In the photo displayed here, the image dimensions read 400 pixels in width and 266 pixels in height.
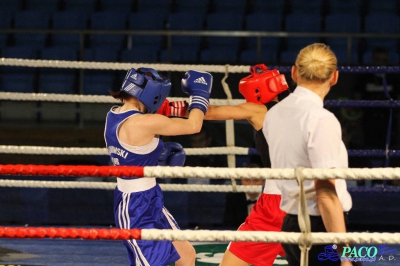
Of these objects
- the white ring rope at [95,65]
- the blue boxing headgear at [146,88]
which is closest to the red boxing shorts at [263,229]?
the blue boxing headgear at [146,88]

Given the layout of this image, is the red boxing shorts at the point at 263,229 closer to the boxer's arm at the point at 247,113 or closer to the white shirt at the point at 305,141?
the boxer's arm at the point at 247,113

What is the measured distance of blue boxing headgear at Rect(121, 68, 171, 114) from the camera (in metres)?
3.04

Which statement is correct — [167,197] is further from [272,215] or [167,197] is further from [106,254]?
[272,215]

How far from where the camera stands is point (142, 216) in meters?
3.05

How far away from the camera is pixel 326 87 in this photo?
2279 mm

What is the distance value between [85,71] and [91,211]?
275cm

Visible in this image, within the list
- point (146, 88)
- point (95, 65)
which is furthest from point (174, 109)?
point (95, 65)

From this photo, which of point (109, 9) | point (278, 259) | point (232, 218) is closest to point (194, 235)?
point (278, 259)

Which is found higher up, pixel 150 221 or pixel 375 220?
pixel 150 221

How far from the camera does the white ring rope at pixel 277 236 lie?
2.22 meters

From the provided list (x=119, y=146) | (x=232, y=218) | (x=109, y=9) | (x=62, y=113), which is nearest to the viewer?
(x=119, y=146)

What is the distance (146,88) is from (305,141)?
1001mm

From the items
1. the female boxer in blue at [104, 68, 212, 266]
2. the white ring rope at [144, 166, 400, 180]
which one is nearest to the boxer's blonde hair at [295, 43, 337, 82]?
the white ring rope at [144, 166, 400, 180]

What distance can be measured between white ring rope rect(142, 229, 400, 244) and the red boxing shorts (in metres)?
0.79
